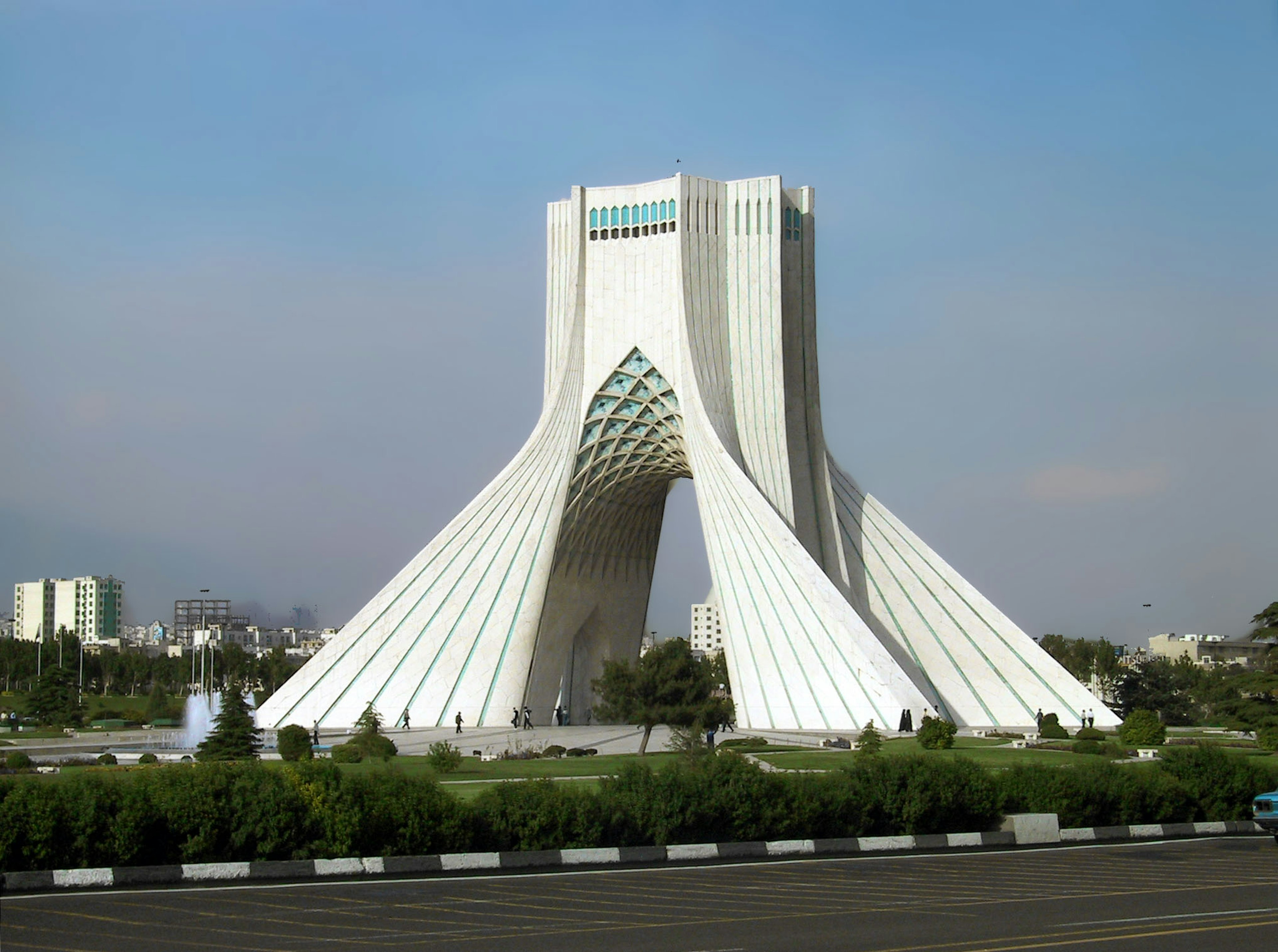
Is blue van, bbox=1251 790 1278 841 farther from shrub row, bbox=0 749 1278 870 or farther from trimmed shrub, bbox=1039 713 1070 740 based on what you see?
trimmed shrub, bbox=1039 713 1070 740

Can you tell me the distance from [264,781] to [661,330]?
2548cm

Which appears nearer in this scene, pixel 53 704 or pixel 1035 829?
pixel 1035 829

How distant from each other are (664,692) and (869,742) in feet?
11.9

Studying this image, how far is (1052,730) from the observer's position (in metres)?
28.7

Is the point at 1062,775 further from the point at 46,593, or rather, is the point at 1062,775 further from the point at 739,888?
the point at 46,593

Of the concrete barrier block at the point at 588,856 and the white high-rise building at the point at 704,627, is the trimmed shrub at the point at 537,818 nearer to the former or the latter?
the concrete barrier block at the point at 588,856

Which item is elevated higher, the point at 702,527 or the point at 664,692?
the point at 702,527

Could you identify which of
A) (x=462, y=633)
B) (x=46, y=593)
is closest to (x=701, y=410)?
(x=462, y=633)

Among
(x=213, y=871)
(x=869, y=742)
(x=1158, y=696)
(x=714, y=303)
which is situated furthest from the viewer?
(x=1158, y=696)

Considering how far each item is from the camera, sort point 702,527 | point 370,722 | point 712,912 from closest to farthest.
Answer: point 712,912, point 370,722, point 702,527

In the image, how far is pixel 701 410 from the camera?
35.3 metres

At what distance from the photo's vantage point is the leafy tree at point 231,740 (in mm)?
23578

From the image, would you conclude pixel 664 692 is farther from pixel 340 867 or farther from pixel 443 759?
pixel 340 867

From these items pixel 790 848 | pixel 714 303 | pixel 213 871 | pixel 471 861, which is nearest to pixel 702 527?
pixel 714 303
